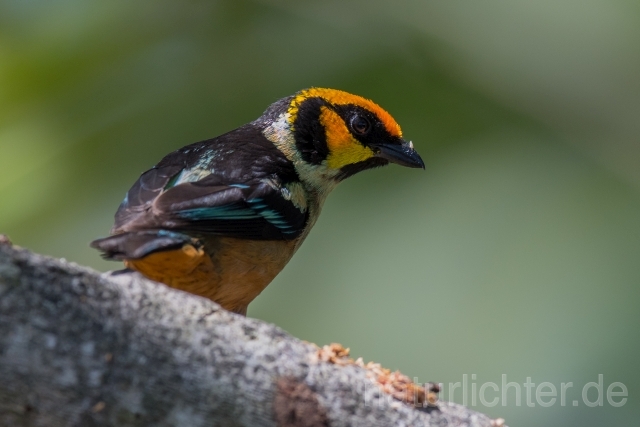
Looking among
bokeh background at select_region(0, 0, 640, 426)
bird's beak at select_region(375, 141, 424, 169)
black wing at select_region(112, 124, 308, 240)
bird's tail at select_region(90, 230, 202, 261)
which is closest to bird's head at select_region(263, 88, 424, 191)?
bird's beak at select_region(375, 141, 424, 169)

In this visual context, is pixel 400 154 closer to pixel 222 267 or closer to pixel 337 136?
pixel 337 136

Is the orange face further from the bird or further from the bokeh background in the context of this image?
the bokeh background

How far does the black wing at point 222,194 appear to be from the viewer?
3326 millimetres

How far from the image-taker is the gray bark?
2.01m

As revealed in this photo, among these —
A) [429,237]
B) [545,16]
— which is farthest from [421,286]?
[545,16]

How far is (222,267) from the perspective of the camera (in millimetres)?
3490

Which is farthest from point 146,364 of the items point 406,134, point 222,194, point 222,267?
point 406,134

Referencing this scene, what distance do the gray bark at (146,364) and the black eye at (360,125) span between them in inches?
87.0

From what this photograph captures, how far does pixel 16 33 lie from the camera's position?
513cm

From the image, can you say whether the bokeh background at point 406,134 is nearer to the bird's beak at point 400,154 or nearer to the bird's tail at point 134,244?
the bird's beak at point 400,154

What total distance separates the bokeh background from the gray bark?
6.36 ft

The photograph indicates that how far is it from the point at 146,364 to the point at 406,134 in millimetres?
3234

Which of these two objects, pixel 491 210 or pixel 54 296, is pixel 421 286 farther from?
pixel 54 296

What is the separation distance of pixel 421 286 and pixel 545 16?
202 centimetres
